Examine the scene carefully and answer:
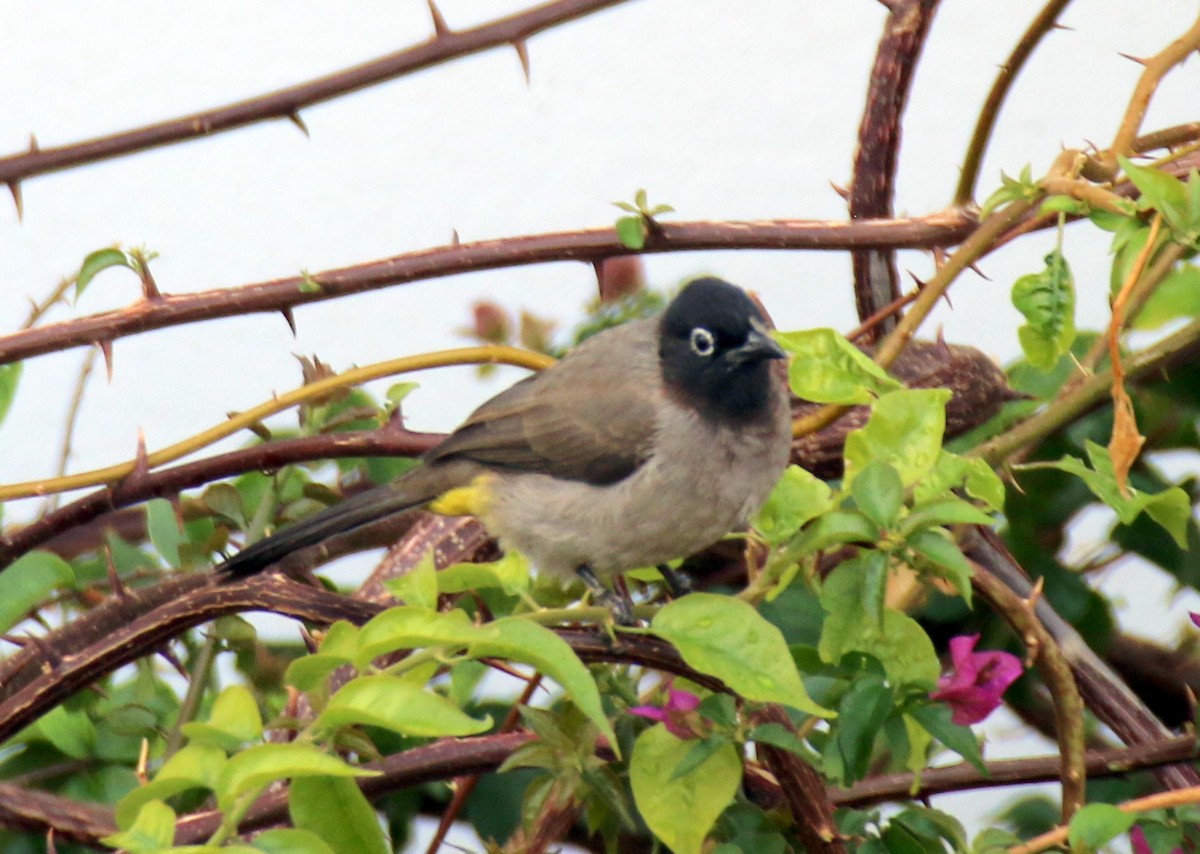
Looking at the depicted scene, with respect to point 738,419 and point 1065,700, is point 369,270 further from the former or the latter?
point 1065,700

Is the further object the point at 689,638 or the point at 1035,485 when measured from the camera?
the point at 1035,485

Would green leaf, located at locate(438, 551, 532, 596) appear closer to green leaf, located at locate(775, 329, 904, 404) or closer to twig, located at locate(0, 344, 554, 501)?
green leaf, located at locate(775, 329, 904, 404)

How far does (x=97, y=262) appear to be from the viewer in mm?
1428

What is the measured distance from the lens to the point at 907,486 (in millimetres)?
1025

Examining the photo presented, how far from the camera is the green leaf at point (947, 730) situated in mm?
1038

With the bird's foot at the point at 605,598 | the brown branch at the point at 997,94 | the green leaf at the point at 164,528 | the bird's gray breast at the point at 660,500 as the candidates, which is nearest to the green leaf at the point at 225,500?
the green leaf at the point at 164,528

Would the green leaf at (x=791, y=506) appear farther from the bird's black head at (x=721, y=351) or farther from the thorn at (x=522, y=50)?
the thorn at (x=522, y=50)

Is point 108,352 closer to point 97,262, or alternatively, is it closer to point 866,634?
point 97,262

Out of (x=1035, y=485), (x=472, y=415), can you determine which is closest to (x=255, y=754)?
(x=472, y=415)

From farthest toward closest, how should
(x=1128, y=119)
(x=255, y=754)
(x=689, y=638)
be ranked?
1. (x=1128, y=119)
2. (x=689, y=638)
3. (x=255, y=754)

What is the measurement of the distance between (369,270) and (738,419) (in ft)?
1.34

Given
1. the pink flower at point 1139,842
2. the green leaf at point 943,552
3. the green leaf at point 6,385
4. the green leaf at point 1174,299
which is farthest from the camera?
the green leaf at point 6,385

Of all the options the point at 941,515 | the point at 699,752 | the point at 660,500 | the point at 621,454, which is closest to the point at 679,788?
the point at 699,752

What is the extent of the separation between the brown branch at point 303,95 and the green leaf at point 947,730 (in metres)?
0.78
